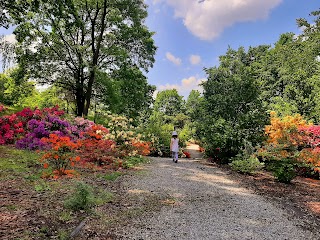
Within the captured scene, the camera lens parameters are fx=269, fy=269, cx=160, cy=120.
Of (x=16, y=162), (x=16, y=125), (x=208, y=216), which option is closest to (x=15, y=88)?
(x=16, y=125)

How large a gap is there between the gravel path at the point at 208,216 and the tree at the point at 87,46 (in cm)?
1244

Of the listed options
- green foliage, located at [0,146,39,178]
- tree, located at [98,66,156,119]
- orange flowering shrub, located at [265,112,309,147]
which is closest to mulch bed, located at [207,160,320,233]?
orange flowering shrub, located at [265,112,309,147]

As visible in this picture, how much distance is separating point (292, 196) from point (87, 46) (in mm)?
15417

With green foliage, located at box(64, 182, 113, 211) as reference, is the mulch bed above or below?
below

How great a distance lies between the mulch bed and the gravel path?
0.29 metres

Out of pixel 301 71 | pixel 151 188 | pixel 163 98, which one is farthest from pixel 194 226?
pixel 163 98

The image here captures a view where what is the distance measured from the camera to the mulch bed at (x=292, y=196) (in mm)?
5268

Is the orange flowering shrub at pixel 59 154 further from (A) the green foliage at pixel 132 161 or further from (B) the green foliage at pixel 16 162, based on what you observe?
(A) the green foliage at pixel 132 161

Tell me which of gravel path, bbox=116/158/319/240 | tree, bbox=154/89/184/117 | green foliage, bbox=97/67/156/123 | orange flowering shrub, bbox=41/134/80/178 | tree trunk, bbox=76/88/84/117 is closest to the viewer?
gravel path, bbox=116/158/319/240

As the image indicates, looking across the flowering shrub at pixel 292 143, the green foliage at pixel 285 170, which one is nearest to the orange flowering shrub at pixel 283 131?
the flowering shrub at pixel 292 143

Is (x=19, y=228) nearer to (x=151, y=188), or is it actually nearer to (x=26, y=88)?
(x=151, y=188)

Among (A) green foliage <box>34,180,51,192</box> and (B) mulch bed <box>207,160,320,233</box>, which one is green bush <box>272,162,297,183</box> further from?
(A) green foliage <box>34,180,51,192</box>

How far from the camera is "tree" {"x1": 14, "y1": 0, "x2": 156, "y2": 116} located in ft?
58.3

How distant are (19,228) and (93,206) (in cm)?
143
